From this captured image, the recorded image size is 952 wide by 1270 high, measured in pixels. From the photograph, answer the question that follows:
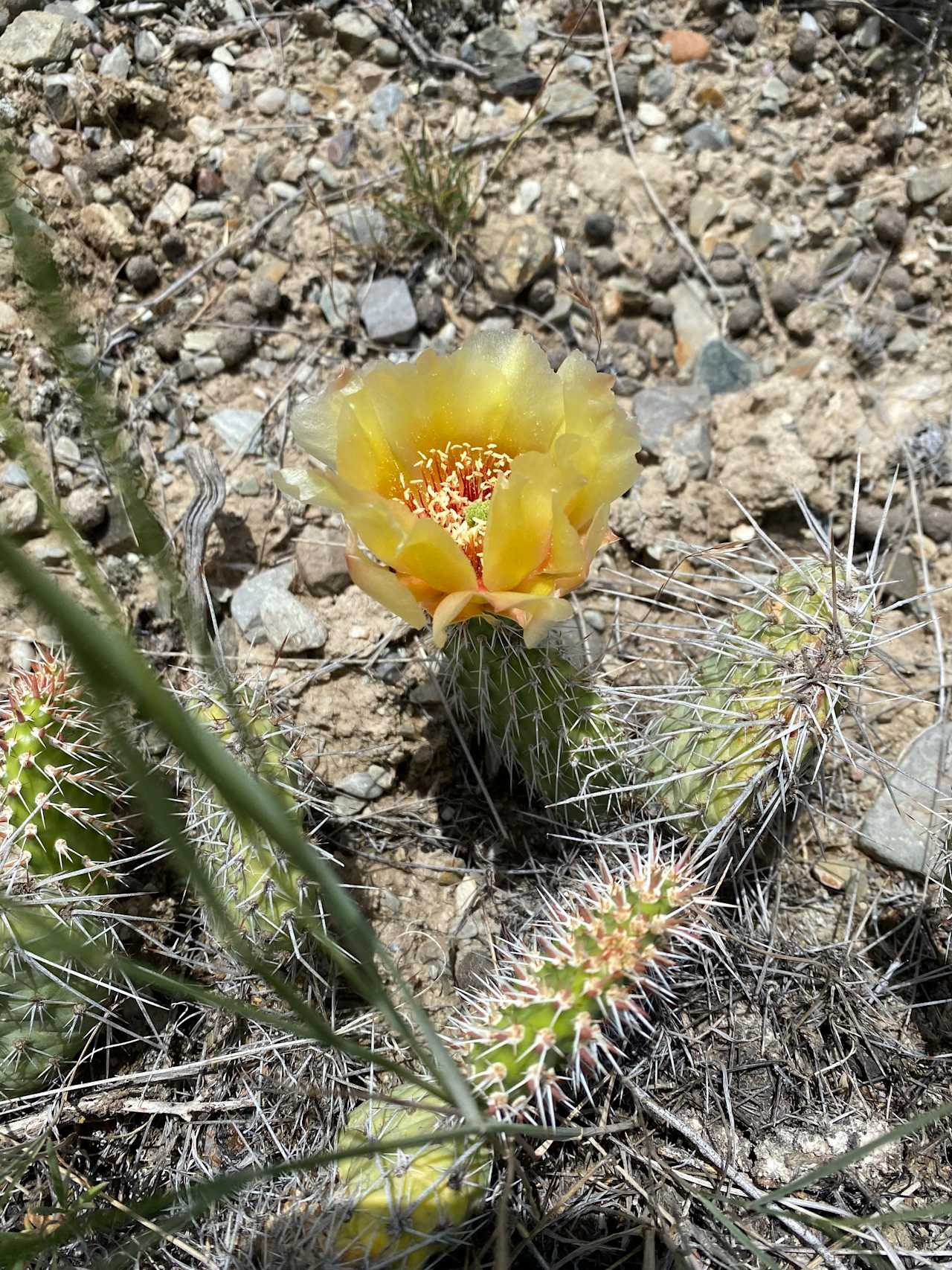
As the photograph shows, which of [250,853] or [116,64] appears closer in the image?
[250,853]

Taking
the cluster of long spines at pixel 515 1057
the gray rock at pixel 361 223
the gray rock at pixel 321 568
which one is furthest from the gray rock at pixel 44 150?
the cluster of long spines at pixel 515 1057

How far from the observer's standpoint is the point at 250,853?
1.45 metres

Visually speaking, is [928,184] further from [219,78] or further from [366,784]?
[366,784]

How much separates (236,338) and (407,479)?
93cm

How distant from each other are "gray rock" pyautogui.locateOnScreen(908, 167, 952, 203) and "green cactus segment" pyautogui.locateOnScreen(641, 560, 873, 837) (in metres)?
1.46

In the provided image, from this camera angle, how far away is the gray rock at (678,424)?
2268 millimetres

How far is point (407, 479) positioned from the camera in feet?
5.09

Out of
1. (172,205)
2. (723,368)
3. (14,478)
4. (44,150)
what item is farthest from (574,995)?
(44,150)

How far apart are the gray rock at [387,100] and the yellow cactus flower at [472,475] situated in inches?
53.6

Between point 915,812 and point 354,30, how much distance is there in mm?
2303

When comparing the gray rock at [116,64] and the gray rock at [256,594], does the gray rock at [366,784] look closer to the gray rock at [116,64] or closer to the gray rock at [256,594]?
the gray rock at [256,594]

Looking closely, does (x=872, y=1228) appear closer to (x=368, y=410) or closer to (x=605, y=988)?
(x=605, y=988)

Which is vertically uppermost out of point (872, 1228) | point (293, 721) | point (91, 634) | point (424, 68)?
point (424, 68)

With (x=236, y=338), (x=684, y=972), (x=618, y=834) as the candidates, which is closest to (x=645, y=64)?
(x=236, y=338)
